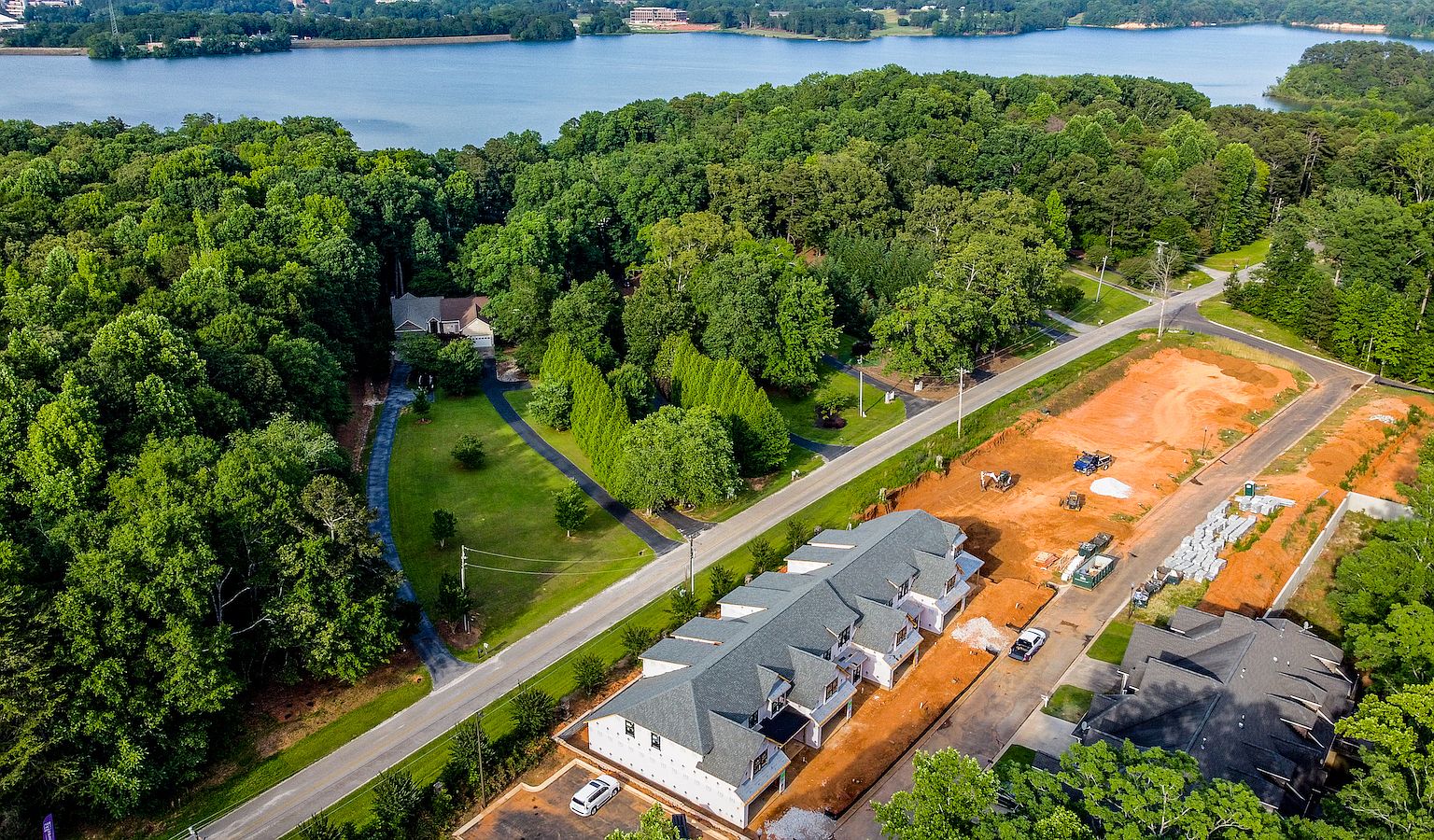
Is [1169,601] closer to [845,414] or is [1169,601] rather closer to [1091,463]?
[1091,463]

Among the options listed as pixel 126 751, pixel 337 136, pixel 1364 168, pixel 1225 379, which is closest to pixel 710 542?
pixel 126 751

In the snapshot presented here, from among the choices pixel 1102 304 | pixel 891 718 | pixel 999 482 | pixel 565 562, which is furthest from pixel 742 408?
pixel 1102 304

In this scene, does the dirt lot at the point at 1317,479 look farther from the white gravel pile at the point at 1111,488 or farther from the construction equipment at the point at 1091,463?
the construction equipment at the point at 1091,463

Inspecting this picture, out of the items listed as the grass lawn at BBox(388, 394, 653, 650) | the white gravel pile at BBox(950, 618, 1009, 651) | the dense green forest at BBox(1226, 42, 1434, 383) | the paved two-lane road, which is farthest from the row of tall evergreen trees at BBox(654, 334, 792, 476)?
the dense green forest at BBox(1226, 42, 1434, 383)

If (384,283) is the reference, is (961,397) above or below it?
below

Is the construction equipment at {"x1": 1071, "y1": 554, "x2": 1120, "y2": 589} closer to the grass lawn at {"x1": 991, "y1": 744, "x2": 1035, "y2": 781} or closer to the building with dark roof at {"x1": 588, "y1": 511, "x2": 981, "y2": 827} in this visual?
the building with dark roof at {"x1": 588, "y1": 511, "x2": 981, "y2": 827}

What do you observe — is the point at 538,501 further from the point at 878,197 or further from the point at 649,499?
the point at 878,197

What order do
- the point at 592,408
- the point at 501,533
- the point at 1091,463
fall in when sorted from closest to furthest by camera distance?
the point at 501,533 < the point at 592,408 < the point at 1091,463

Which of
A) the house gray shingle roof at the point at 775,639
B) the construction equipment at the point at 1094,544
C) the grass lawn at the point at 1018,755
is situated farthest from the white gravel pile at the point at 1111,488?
the grass lawn at the point at 1018,755
